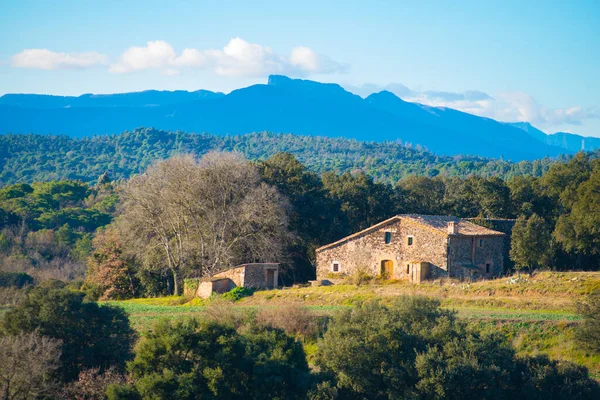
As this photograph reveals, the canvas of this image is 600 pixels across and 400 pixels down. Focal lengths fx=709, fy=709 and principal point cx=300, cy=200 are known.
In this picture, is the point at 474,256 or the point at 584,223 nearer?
the point at 474,256

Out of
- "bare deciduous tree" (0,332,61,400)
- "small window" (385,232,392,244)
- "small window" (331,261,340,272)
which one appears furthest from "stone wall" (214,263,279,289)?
"bare deciduous tree" (0,332,61,400)

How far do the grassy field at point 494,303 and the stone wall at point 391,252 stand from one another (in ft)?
8.57

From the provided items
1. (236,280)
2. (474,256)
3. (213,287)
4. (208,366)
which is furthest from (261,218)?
(208,366)

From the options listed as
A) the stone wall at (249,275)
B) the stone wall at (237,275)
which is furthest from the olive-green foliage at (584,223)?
the stone wall at (237,275)

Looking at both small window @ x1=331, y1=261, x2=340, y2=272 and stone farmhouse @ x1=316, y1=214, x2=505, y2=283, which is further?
small window @ x1=331, y1=261, x2=340, y2=272

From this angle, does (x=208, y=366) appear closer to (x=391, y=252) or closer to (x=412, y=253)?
(x=412, y=253)

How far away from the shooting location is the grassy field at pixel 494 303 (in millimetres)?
24938

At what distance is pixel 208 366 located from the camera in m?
19.4

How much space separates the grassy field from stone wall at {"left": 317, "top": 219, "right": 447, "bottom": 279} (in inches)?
103

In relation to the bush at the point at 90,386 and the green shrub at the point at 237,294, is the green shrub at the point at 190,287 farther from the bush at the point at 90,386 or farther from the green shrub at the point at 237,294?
the bush at the point at 90,386

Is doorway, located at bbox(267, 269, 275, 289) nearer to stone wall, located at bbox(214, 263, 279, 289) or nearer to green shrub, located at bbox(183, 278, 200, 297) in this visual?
stone wall, located at bbox(214, 263, 279, 289)

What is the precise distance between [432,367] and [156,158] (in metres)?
137

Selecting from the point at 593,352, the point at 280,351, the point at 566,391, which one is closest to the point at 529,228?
the point at 593,352

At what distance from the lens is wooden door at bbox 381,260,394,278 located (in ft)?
130
